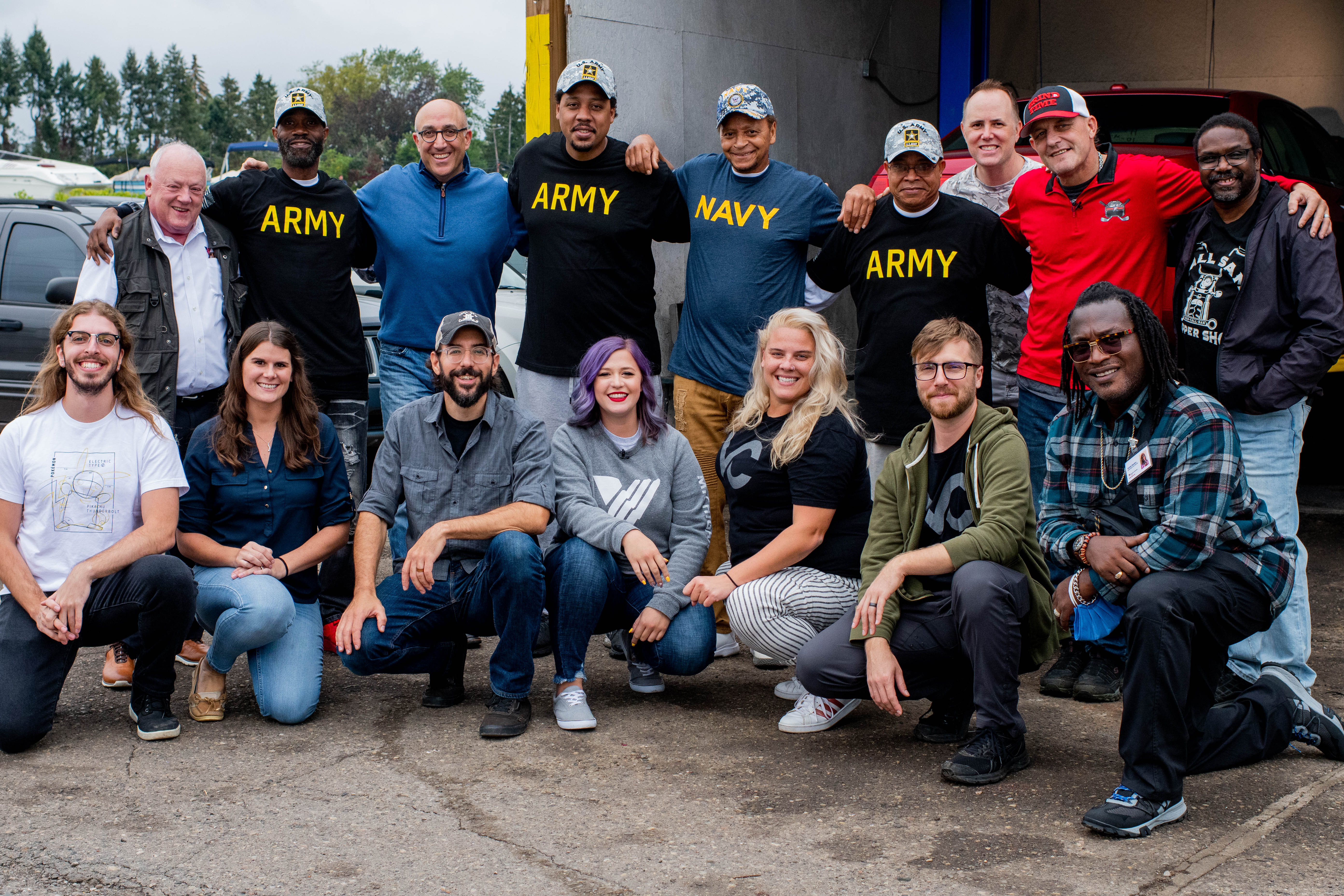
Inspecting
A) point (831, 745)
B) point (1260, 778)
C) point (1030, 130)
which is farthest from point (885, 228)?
point (1260, 778)

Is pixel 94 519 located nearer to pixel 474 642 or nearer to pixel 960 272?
pixel 474 642

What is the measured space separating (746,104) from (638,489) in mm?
1719

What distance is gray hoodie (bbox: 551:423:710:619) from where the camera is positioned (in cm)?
436

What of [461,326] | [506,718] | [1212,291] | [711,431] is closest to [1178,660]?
[1212,291]

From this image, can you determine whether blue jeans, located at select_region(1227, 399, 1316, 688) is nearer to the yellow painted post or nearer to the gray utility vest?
the gray utility vest

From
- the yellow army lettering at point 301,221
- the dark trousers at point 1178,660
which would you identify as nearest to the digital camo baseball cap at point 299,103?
the yellow army lettering at point 301,221

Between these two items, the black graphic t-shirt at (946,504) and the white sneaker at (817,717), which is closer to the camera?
the black graphic t-shirt at (946,504)

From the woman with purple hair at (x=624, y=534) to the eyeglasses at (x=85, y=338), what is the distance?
1588 millimetres

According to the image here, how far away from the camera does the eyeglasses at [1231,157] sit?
158 inches

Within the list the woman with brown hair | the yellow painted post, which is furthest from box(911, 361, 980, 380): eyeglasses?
the yellow painted post

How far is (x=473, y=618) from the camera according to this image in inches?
165

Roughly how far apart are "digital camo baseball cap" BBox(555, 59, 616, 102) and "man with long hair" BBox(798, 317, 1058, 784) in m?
1.97

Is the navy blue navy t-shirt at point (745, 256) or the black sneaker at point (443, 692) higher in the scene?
the navy blue navy t-shirt at point (745, 256)

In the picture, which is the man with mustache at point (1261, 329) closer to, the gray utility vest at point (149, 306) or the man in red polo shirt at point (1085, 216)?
the man in red polo shirt at point (1085, 216)
